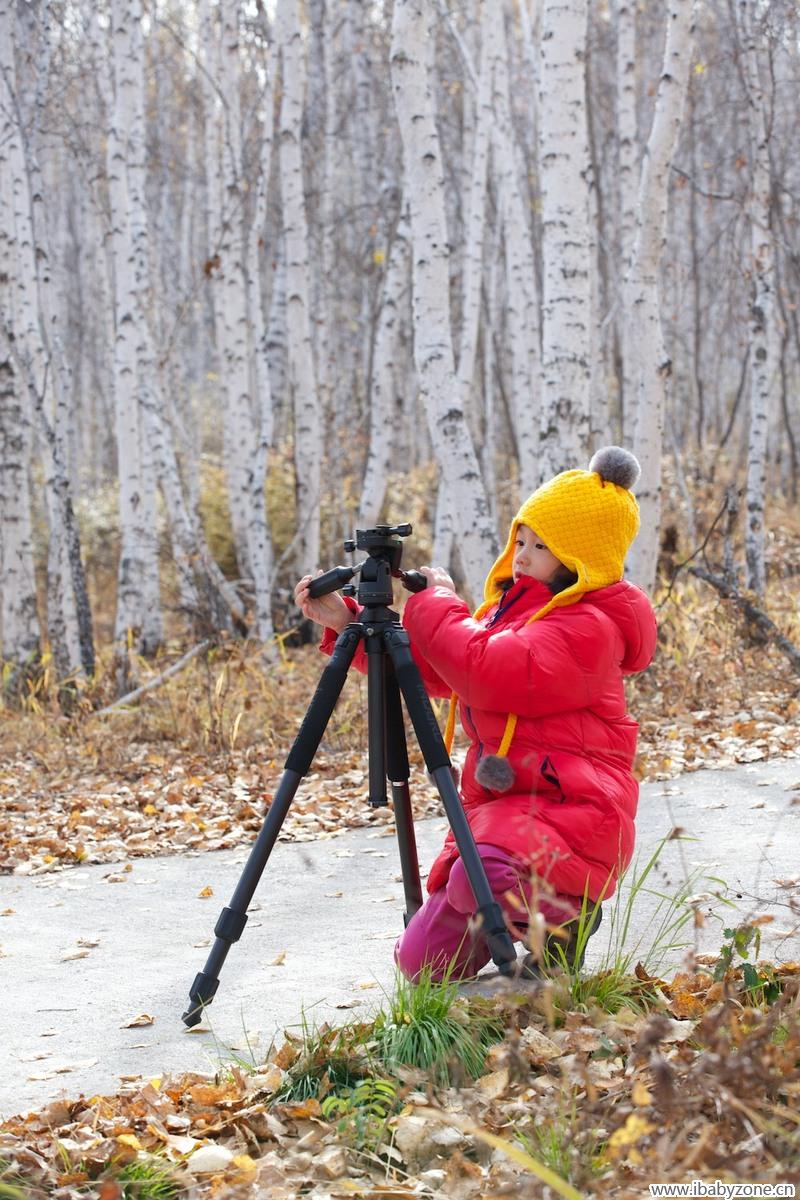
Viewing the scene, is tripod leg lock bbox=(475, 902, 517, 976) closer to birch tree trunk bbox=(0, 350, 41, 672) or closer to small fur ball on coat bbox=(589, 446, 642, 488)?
small fur ball on coat bbox=(589, 446, 642, 488)

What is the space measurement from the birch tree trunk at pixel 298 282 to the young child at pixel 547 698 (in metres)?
7.60

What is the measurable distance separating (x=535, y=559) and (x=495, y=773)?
2.15ft

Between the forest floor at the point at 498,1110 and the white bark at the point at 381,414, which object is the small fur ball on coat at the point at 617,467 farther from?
the white bark at the point at 381,414

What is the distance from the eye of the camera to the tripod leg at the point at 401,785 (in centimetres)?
317

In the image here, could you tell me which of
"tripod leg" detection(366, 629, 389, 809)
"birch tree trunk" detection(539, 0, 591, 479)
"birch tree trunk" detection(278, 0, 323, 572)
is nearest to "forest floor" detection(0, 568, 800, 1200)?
"tripod leg" detection(366, 629, 389, 809)

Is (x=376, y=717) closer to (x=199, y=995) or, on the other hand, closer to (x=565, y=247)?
(x=199, y=995)

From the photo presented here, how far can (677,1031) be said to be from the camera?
108 inches

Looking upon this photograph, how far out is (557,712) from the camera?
3.12 m

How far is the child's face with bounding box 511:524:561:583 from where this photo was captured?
3.26 meters

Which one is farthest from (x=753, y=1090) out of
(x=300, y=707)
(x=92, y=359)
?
(x=92, y=359)

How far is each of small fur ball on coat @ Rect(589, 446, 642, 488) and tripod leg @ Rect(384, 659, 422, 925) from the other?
0.83m

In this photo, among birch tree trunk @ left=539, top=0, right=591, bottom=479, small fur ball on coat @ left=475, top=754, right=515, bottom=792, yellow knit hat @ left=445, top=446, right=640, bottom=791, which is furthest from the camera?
birch tree trunk @ left=539, top=0, right=591, bottom=479

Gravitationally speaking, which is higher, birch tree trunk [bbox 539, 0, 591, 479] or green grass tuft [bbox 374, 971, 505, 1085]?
birch tree trunk [bbox 539, 0, 591, 479]

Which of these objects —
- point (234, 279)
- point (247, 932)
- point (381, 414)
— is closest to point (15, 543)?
point (234, 279)
